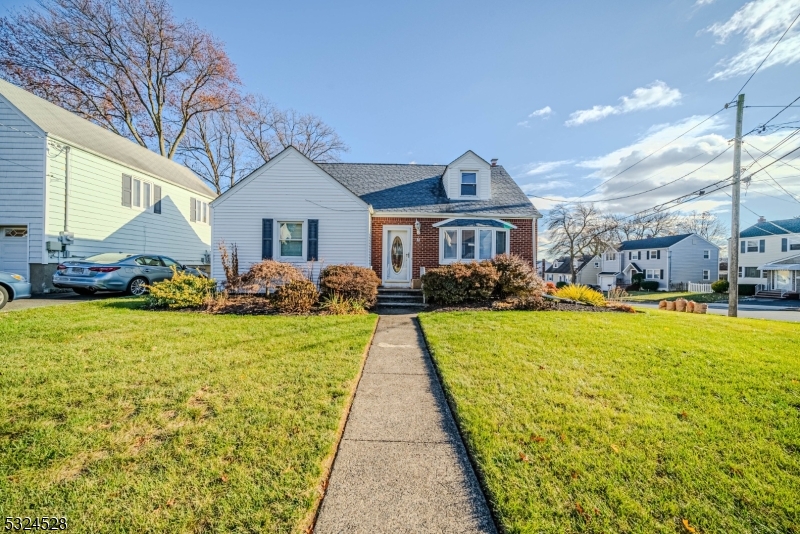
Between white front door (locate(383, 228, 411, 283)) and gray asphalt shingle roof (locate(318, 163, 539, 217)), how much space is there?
0.93 metres

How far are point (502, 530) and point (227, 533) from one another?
158 centimetres

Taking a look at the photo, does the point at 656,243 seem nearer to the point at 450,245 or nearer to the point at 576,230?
the point at 576,230

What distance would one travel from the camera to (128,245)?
567 inches

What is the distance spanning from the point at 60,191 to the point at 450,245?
1447 centimetres

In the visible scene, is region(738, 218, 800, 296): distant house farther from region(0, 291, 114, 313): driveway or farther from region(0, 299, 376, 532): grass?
region(0, 291, 114, 313): driveway

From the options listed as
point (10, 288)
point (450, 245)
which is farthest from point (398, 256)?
point (10, 288)

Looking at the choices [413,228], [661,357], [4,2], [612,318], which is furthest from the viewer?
[4,2]

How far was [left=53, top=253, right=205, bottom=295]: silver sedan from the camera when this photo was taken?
10.2 meters

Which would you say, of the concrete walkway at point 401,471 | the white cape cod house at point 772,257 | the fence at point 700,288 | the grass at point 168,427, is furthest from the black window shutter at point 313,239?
the fence at point 700,288

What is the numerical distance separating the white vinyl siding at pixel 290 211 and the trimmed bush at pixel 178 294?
2497 millimetres

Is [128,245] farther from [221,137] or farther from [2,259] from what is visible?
[221,137]

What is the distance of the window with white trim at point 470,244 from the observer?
40.8 ft

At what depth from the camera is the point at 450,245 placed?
1248 cm

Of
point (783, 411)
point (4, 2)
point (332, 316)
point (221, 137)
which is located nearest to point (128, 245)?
point (332, 316)
